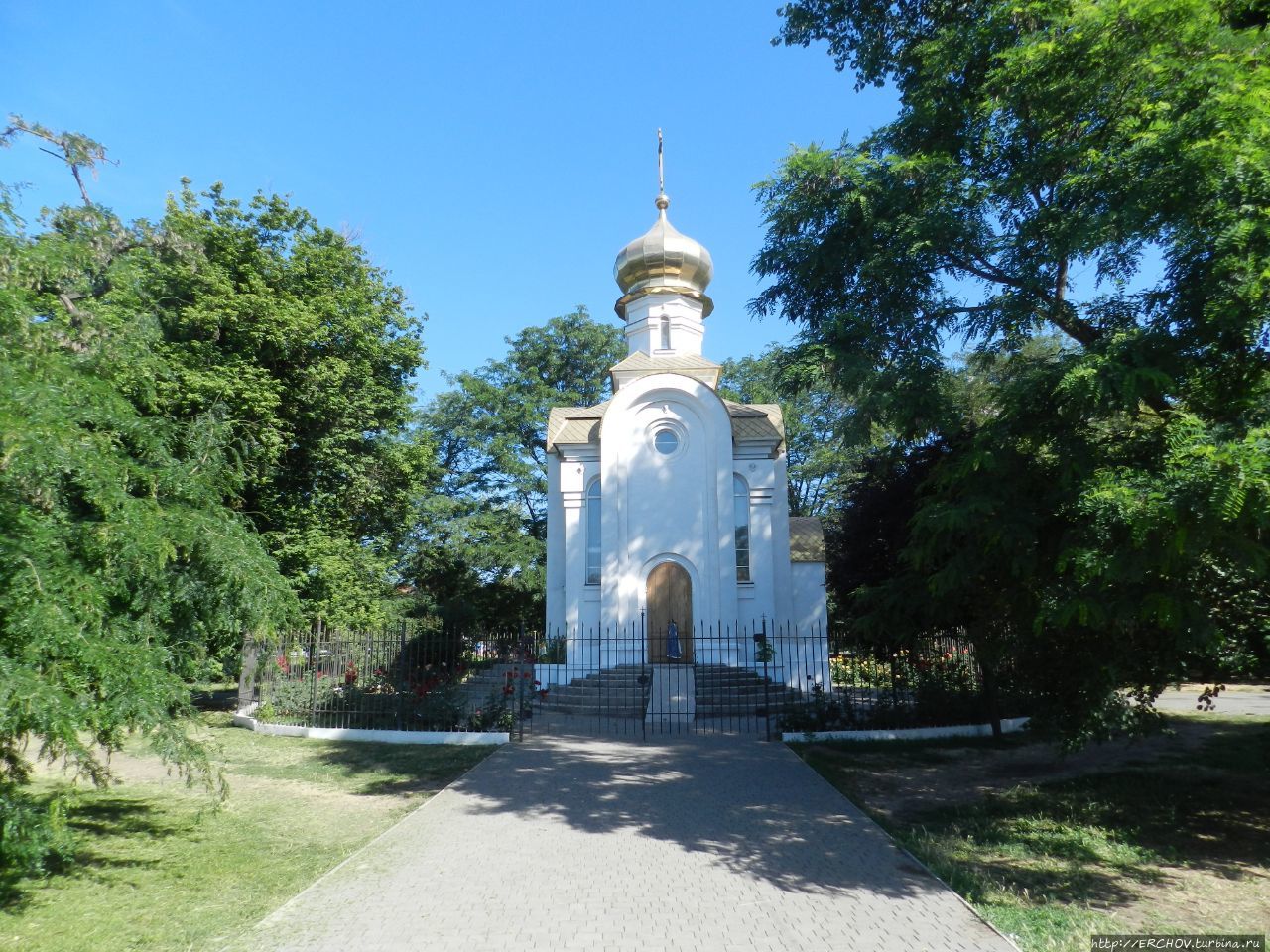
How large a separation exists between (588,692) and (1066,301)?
13.3m

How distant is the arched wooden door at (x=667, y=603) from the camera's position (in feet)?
67.5

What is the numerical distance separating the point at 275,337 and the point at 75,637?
13486 millimetres

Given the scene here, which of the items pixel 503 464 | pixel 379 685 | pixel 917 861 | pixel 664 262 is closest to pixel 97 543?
pixel 917 861

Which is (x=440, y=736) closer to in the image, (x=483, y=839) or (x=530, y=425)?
(x=483, y=839)

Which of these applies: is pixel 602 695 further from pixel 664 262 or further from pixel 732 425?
pixel 664 262

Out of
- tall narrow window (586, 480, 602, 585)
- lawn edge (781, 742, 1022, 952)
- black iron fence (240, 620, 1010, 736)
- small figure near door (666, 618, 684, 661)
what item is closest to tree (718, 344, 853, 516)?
tall narrow window (586, 480, 602, 585)

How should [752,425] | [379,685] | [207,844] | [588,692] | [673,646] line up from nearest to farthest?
[207,844], [379,685], [588,692], [673,646], [752,425]

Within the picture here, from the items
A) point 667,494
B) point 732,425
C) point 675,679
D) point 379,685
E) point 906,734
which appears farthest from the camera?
point 732,425

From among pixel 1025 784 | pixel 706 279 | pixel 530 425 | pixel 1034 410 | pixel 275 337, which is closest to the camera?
pixel 1034 410

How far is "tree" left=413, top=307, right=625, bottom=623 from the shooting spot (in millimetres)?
30547

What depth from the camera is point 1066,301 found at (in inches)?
344

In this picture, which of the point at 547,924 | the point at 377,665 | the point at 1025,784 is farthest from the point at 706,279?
the point at 547,924

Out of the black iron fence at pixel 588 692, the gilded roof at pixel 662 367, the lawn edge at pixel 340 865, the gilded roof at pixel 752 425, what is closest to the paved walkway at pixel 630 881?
the lawn edge at pixel 340 865

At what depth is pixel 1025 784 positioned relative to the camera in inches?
416
